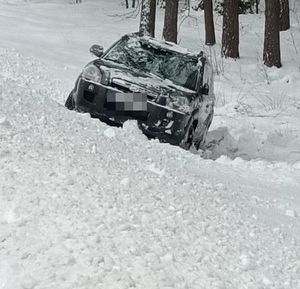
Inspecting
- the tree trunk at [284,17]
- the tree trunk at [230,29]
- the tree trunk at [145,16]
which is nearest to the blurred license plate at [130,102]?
the tree trunk at [145,16]

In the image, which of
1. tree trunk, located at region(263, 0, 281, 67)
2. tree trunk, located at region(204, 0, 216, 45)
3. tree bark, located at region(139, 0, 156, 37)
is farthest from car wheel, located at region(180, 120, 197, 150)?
tree trunk, located at region(204, 0, 216, 45)

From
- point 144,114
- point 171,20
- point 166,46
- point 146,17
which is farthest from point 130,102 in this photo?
point 146,17

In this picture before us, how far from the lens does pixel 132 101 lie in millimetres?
7742

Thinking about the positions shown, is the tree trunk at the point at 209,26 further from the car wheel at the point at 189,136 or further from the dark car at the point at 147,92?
the car wheel at the point at 189,136

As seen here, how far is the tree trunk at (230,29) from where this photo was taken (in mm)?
17422

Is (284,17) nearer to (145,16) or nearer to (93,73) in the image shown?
(145,16)

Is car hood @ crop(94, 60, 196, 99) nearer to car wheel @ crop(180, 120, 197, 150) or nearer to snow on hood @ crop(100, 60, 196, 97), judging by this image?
snow on hood @ crop(100, 60, 196, 97)

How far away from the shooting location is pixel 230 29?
57.5ft

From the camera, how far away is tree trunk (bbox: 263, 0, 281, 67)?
16016mm

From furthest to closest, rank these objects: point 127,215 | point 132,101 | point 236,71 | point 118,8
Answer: point 118,8 < point 236,71 < point 132,101 < point 127,215

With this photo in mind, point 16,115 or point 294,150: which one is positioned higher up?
point 16,115

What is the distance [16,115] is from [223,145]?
5546mm

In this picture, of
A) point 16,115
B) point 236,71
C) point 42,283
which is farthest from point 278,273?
point 236,71

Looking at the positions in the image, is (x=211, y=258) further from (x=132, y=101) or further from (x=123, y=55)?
(x=123, y=55)
